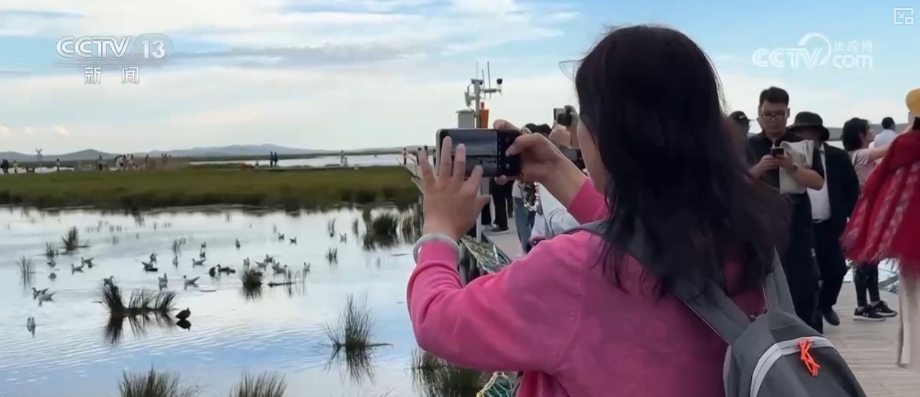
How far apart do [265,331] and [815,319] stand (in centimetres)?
609

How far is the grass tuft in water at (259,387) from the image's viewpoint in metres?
7.51

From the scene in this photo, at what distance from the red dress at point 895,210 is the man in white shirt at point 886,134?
12.7 feet

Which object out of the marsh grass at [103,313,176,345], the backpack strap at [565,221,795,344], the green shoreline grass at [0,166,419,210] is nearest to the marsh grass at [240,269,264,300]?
the marsh grass at [103,313,176,345]

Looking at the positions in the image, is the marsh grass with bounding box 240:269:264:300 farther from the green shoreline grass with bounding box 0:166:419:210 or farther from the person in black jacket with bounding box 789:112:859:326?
the green shoreline grass with bounding box 0:166:419:210

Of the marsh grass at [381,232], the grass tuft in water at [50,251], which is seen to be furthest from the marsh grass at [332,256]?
the grass tuft in water at [50,251]

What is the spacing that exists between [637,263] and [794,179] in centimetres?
443

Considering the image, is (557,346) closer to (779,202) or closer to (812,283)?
(779,202)

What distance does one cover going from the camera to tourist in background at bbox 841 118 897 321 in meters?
6.94

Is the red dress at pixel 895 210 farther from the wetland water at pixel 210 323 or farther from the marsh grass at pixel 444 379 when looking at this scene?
the wetland water at pixel 210 323

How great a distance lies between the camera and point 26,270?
→ 1566 cm

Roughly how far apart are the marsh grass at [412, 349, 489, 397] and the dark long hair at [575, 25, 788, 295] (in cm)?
594

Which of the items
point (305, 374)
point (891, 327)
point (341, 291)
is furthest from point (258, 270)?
point (891, 327)

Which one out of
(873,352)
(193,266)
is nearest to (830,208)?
(873,352)

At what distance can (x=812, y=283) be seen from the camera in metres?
5.96
